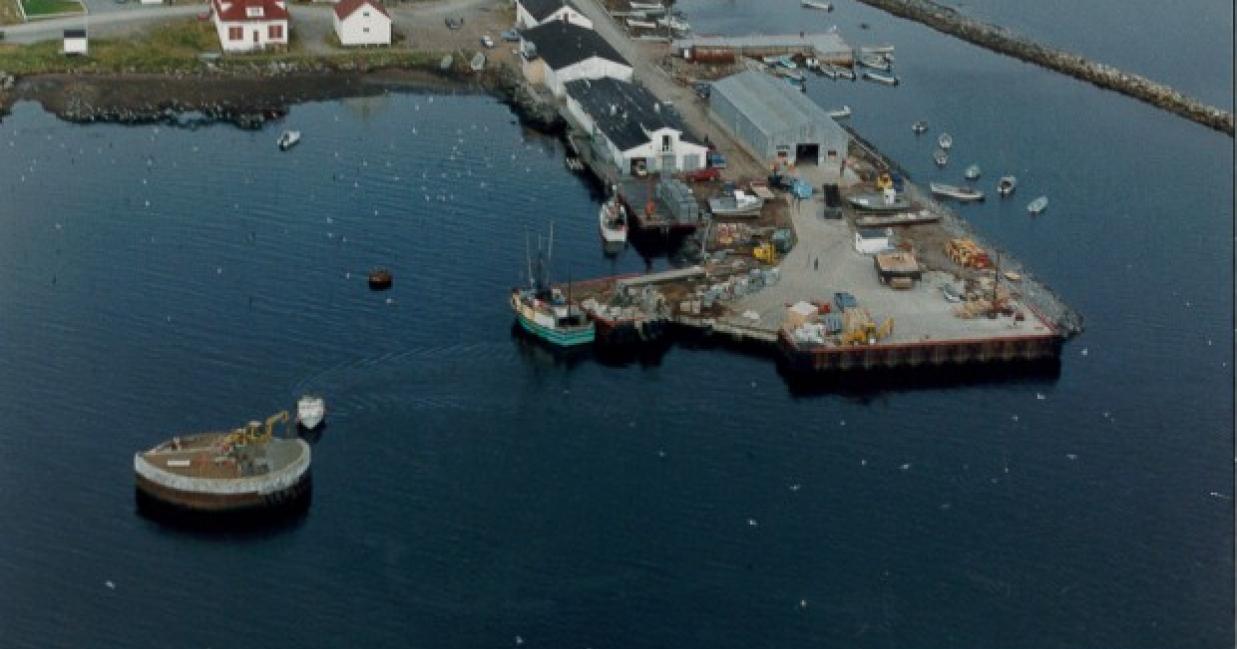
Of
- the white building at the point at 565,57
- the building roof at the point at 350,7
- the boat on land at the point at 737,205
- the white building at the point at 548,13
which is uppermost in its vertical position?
the building roof at the point at 350,7

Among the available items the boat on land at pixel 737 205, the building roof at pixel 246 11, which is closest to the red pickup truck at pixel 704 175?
the boat on land at pixel 737 205

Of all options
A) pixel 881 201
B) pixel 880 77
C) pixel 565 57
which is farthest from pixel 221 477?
pixel 880 77

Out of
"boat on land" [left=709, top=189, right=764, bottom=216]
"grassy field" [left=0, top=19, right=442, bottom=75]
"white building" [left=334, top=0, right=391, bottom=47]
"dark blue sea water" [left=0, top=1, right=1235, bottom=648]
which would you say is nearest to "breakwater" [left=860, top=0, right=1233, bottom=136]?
"dark blue sea water" [left=0, top=1, right=1235, bottom=648]

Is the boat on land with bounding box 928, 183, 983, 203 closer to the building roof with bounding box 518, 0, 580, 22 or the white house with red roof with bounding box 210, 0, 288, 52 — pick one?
the building roof with bounding box 518, 0, 580, 22

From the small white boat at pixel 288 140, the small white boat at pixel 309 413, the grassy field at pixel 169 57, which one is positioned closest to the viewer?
the small white boat at pixel 309 413

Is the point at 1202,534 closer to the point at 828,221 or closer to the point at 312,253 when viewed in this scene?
the point at 828,221

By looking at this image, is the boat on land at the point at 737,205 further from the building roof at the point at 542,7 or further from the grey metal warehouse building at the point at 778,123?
the building roof at the point at 542,7
